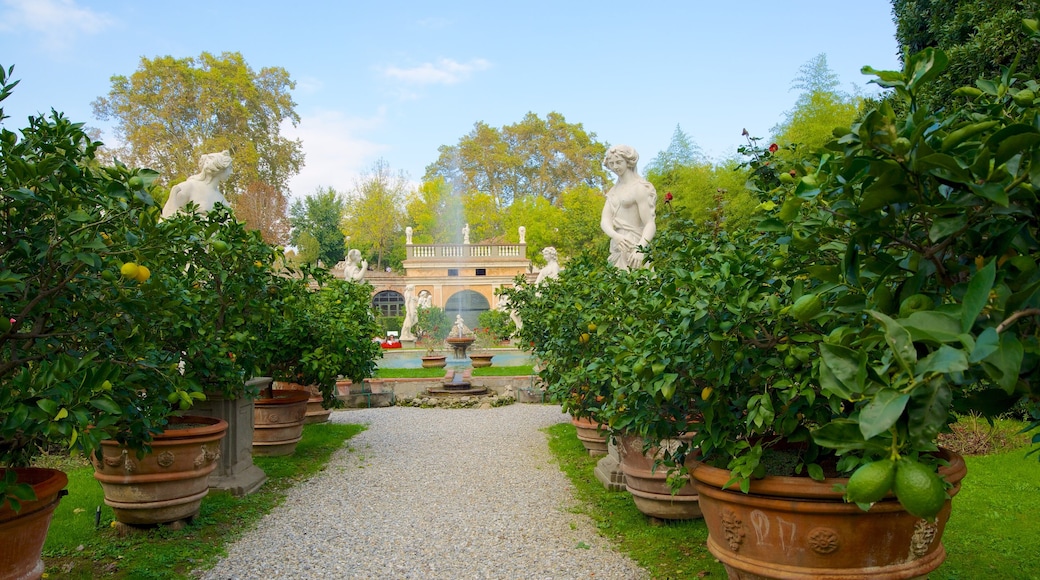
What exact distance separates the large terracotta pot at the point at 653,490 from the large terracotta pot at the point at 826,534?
1.67m

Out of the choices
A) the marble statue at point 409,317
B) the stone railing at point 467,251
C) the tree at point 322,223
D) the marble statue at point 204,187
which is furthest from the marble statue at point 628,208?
the tree at point 322,223

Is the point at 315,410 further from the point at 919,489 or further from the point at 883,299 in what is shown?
the point at 919,489

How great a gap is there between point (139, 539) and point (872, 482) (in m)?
4.30

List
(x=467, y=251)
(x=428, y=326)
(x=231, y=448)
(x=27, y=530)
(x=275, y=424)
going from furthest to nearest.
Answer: (x=467, y=251) → (x=428, y=326) → (x=275, y=424) → (x=231, y=448) → (x=27, y=530)

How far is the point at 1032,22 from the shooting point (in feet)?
3.92

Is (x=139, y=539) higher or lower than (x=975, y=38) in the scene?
lower

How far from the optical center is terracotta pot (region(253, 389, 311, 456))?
6.66m

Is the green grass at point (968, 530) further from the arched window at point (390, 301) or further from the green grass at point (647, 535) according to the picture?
the arched window at point (390, 301)

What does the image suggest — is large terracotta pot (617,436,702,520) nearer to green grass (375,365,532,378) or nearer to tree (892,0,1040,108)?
tree (892,0,1040,108)

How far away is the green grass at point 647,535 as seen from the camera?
3.54 meters

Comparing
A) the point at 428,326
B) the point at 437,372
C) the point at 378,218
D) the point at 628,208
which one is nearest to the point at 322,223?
the point at 378,218

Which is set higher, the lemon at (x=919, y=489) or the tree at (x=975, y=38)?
the tree at (x=975, y=38)

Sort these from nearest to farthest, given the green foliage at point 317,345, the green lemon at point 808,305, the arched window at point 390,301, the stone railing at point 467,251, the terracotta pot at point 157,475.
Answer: the green lemon at point 808,305 → the terracotta pot at point 157,475 → the green foliage at point 317,345 → the stone railing at point 467,251 → the arched window at point 390,301

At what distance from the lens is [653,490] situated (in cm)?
419
